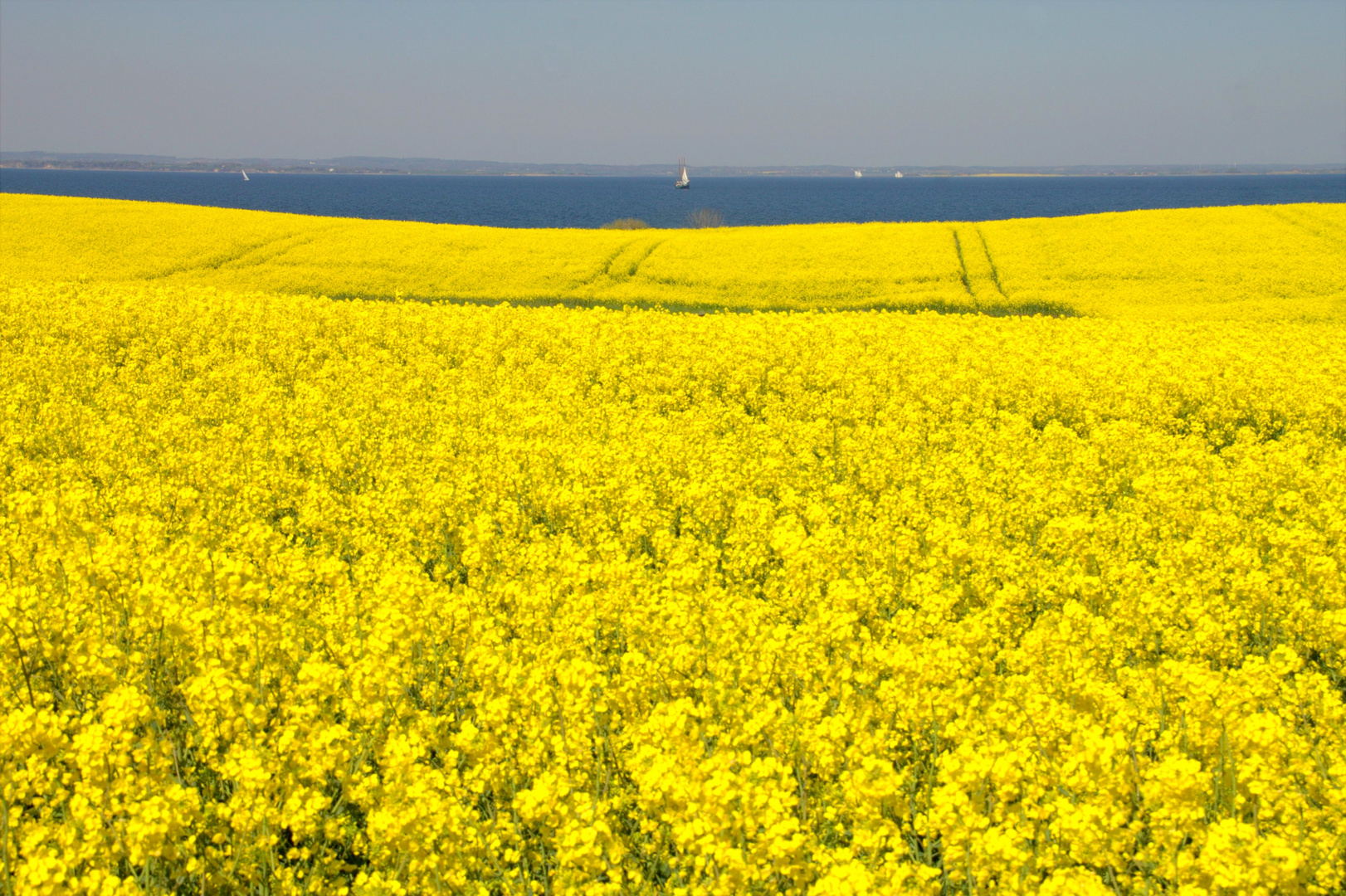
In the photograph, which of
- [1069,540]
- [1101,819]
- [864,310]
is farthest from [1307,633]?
[864,310]

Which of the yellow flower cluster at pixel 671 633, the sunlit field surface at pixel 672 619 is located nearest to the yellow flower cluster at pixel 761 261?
the sunlit field surface at pixel 672 619

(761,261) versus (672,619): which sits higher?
(761,261)

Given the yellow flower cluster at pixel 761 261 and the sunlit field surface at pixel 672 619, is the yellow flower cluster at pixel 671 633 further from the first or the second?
the yellow flower cluster at pixel 761 261

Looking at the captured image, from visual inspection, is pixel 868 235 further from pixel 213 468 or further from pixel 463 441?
pixel 213 468

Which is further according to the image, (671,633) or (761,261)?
(761,261)

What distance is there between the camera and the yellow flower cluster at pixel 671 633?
450 centimetres

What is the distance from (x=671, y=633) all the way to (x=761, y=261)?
27.4 metres

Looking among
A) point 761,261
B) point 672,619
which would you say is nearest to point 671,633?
point 672,619

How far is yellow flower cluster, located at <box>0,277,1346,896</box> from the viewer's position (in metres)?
4.50

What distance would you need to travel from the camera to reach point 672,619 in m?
6.49

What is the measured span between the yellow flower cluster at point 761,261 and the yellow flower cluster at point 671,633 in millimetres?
13924

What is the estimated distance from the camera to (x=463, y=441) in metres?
12.0

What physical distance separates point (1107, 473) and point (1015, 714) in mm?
7166

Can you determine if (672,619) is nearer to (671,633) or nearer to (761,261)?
(671,633)
